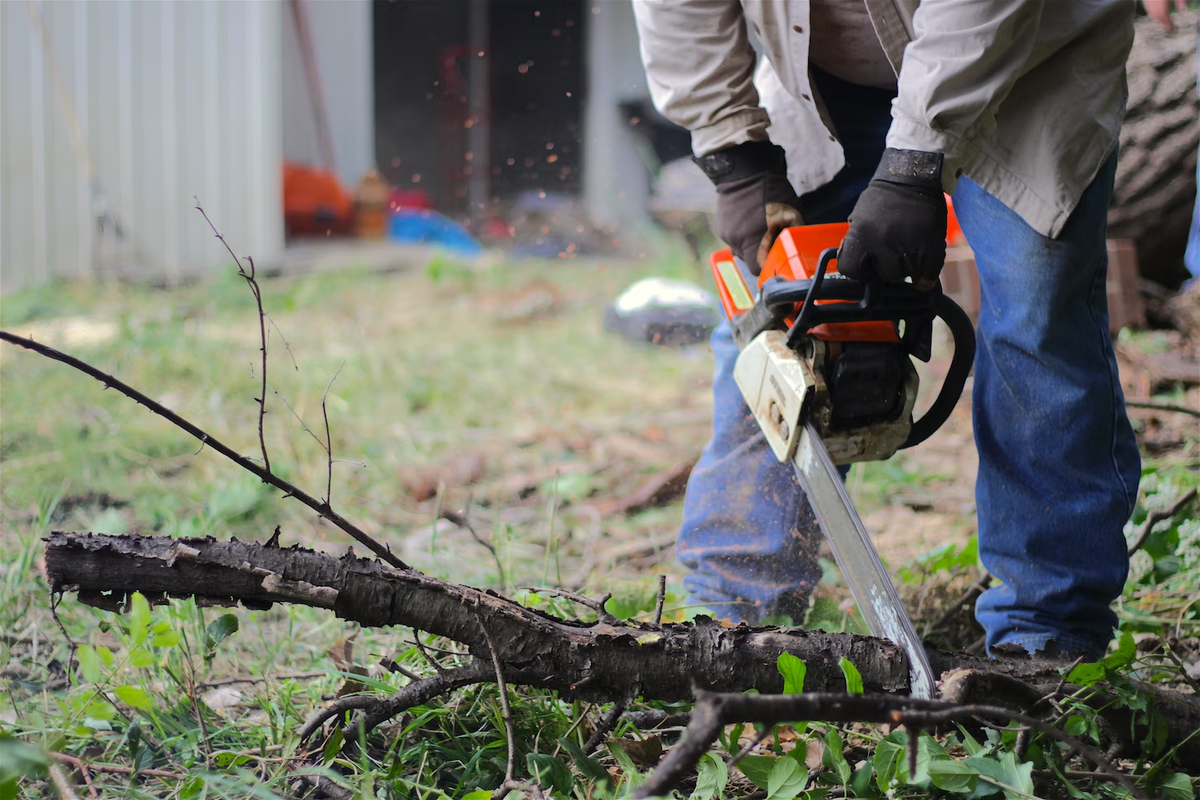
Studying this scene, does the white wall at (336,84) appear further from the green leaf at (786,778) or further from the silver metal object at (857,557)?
the green leaf at (786,778)

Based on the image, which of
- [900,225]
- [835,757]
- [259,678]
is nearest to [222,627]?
[259,678]

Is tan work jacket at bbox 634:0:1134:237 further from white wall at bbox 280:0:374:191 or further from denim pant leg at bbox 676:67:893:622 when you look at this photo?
white wall at bbox 280:0:374:191

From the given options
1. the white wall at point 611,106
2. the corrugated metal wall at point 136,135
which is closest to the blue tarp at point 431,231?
the corrugated metal wall at point 136,135

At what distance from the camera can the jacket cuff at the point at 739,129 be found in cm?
200

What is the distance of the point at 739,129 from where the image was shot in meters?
2.00

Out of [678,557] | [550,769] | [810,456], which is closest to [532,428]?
[678,557]

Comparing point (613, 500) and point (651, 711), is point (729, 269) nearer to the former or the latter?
point (651, 711)

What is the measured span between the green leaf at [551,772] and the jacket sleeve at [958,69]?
121 cm

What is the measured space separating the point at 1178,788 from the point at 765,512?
3.00 ft

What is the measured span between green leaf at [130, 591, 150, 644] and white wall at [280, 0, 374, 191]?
8782mm

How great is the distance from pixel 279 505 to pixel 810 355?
6.30 ft

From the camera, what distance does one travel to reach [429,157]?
1128cm

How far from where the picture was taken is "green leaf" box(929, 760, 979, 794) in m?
1.31

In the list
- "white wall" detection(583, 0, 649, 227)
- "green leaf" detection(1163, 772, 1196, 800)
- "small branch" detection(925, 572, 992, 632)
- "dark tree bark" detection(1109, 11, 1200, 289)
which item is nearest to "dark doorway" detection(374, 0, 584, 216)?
"white wall" detection(583, 0, 649, 227)
